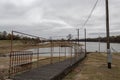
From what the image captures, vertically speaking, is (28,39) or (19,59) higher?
(28,39)

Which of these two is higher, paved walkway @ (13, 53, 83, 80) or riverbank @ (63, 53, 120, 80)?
paved walkway @ (13, 53, 83, 80)

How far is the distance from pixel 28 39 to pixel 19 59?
1.18m

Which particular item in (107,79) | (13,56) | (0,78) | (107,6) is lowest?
(107,79)

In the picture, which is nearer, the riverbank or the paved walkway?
the paved walkway

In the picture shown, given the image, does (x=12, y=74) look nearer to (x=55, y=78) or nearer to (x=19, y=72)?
(x=19, y=72)

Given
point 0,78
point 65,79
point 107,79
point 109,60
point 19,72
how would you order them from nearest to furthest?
point 0,78 < point 19,72 < point 65,79 < point 107,79 < point 109,60

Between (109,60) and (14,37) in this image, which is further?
(109,60)

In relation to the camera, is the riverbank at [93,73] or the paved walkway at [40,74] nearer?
the paved walkway at [40,74]

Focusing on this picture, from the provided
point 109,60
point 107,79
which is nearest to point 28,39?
point 107,79

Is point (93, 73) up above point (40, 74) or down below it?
below

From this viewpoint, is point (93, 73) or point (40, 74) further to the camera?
point (93, 73)

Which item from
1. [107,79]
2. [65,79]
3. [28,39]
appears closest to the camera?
[28,39]

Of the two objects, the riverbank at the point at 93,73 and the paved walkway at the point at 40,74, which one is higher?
the paved walkway at the point at 40,74

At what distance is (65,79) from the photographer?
13.1m
